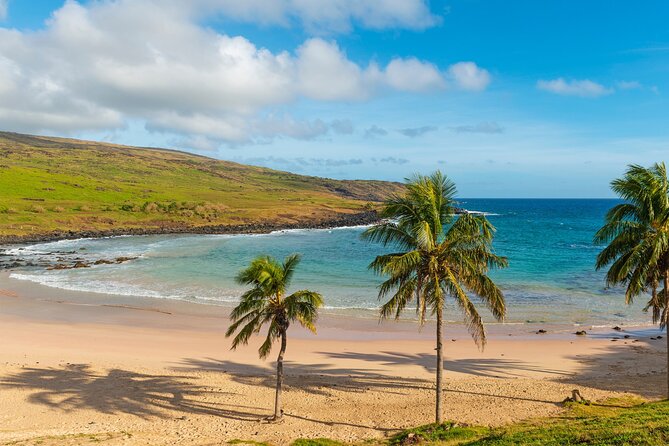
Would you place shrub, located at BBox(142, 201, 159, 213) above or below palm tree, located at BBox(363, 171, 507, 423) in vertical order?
above

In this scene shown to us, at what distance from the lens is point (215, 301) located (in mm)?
42375

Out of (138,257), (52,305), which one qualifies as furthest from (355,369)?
(138,257)

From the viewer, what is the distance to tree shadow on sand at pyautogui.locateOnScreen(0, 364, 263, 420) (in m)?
19.3

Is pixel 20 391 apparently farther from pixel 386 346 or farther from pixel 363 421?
pixel 386 346

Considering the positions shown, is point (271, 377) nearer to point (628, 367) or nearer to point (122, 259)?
point (628, 367)

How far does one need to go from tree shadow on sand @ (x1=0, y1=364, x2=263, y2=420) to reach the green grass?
5.92 meters

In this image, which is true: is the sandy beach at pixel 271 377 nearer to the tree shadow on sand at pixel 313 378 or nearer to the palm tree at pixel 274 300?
the tree shadow on sand at pixel 313 378

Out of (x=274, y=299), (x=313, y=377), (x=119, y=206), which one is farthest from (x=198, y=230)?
(x=274, y=299)

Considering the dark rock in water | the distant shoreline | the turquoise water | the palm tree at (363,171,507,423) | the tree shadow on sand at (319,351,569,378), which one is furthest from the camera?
the distant shoreline

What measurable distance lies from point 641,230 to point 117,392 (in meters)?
22.8

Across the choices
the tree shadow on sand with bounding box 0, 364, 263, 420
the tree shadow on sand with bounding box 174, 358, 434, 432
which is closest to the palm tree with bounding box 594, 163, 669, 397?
the tree shadow on sand with bounding box 174, 358, 434, 432

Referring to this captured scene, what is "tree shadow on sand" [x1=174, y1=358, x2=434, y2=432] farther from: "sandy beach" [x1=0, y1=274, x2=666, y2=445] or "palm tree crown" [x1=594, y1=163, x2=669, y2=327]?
"palm tree crown" [x1=594, y1=163, x2=669, y2=327]

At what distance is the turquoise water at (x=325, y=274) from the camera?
40.5m

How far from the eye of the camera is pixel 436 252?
1633cm
